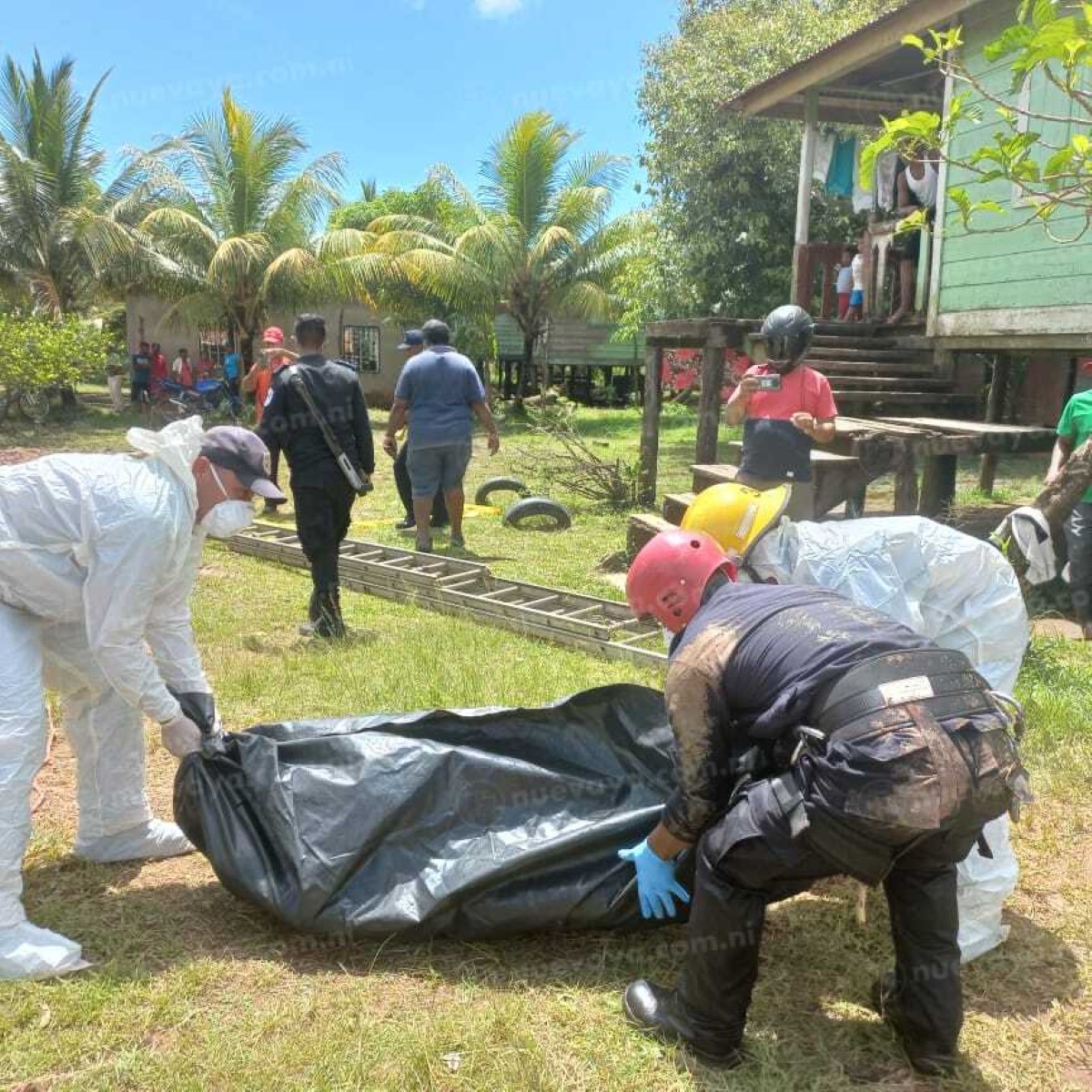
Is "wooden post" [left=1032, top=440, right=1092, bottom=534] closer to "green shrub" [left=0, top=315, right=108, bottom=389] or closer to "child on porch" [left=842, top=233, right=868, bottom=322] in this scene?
"child on porch" [left=842, top=233, right=868, bottom=322]

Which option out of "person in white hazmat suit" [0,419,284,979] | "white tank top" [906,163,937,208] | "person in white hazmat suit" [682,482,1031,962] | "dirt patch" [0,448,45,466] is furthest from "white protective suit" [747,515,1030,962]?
"dirt patch" [0,448,45,466]

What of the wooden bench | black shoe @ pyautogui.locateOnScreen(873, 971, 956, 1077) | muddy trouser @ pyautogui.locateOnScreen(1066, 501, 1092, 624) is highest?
the wooden bench

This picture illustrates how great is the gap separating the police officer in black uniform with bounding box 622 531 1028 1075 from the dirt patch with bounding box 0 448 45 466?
1411 centimetres

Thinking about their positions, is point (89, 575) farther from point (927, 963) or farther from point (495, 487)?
point (495, 487)

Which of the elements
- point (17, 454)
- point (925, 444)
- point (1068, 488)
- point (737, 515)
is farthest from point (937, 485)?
point (17, 454)

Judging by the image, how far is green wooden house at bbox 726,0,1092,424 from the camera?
8.09m

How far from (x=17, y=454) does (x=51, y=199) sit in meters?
7.88

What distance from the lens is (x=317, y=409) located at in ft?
18.2

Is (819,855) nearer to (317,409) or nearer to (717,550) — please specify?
(717,550)

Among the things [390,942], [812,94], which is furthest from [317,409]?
[812,94]

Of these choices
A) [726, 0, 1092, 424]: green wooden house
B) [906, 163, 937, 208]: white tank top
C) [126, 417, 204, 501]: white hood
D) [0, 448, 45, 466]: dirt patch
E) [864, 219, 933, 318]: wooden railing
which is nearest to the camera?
[126, 417, 204, 501]: white hood

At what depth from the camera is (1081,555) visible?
18.5 ft

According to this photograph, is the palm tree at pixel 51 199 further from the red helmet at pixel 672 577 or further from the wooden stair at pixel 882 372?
the red helmet at pixel 672 577

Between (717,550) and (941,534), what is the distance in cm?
77
